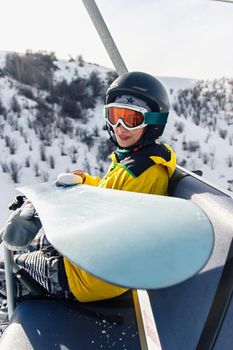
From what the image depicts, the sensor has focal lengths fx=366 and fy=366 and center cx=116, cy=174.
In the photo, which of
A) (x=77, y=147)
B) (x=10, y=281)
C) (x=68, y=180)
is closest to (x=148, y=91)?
(x=68, y=180)

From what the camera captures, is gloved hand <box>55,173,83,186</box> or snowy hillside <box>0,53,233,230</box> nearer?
gloved hand <box>55,173,83,186</box>

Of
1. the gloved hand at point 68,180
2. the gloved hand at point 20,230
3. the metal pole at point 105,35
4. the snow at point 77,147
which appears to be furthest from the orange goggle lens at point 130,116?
the snow at point 77,147

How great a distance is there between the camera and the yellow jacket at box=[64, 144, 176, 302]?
1.51 metres

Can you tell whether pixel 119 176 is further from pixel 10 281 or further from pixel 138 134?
pixel 10 281

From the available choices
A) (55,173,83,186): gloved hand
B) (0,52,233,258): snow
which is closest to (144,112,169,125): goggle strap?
(55,173,83,186): gloved hand

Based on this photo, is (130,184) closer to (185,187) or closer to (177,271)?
(185,187)

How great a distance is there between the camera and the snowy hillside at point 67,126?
6727 millimetres

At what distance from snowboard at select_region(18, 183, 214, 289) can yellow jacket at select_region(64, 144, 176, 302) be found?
0.56 metres

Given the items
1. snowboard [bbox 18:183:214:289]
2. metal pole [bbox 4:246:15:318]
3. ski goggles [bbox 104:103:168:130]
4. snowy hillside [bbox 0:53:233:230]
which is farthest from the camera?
snowy hillside [bbox 0:53:233:230]

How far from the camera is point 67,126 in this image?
8.71 metres

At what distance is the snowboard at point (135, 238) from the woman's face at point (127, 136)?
2.97 feet

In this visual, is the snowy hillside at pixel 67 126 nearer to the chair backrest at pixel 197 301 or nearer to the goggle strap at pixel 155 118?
the goggle strap at pixel 155 118

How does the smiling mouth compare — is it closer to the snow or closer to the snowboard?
the snowboard

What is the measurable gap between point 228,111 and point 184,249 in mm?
12292
